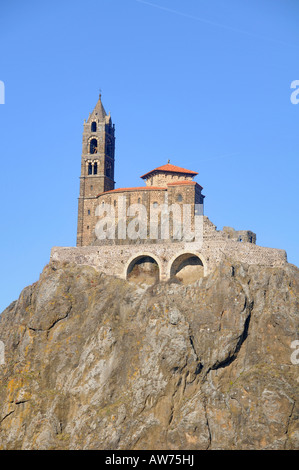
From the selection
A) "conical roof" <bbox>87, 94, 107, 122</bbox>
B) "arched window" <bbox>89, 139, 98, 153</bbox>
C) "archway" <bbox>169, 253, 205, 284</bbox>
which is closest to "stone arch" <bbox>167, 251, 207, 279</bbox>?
"archway" <bbox>169, 253, 205, 284</bbox>

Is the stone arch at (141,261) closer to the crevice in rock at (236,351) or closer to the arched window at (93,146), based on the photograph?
the crevice in rock at (236,351)

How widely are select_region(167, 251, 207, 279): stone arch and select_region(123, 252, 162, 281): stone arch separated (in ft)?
4.57

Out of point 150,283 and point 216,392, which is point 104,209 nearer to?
point 150,283

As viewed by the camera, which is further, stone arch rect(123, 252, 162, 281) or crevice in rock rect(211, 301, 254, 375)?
stone arch rect(123, 252, 162, 281)

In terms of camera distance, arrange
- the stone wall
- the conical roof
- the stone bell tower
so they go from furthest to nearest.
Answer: the conical roof, the stone bell tower, the stone wall

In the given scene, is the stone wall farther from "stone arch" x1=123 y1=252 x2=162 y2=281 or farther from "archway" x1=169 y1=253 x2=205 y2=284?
"archway" x1=169 y1=253 x2=205 y2=284

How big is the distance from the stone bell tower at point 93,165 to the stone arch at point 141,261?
34.5ft

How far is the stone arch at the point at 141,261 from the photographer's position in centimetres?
8844

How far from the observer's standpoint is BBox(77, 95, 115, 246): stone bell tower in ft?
328

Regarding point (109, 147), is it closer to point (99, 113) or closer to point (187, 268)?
point (99, 113)

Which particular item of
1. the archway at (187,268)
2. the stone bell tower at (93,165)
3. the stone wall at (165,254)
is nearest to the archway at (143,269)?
the stone wall at (165,254)

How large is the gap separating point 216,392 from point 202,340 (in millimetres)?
5740

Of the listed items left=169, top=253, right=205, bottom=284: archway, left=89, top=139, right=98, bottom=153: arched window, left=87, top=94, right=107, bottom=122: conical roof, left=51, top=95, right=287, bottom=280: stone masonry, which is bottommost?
left=169, top=253, right=205, bottom=284: archway

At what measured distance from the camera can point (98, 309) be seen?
84812mm
